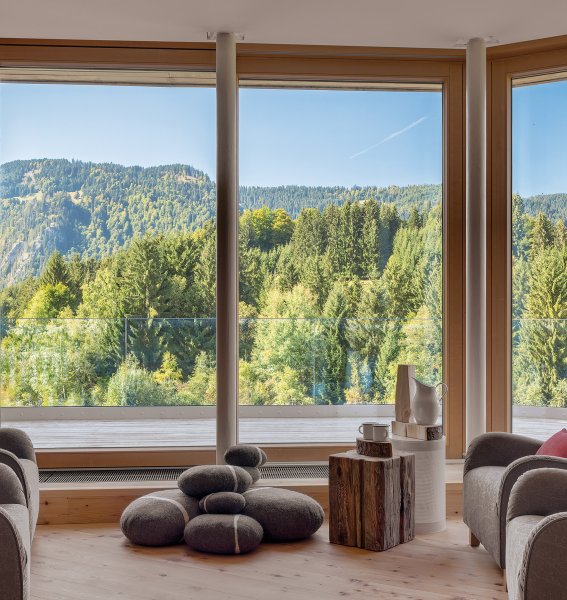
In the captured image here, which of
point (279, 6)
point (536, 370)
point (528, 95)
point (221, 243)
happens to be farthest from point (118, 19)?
point (536, 370)

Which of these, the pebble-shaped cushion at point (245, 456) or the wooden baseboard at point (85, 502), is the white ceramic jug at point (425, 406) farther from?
the wooden baseboard at point (85, 502)

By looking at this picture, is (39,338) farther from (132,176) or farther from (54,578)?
(54,578)

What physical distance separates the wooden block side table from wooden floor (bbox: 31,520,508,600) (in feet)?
0.20

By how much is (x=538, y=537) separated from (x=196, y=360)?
9.16ft

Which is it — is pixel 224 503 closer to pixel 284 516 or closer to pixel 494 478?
pixel 284 516

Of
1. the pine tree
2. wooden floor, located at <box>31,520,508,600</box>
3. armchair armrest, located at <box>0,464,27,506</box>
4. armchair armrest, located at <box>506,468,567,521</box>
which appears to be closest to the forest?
the pine tree

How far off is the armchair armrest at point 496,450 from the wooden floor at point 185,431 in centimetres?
120

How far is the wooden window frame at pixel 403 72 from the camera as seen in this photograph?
4.52 metres

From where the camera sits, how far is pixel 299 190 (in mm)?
4625

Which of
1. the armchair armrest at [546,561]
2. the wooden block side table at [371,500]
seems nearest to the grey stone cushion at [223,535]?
the wooden block side table at [371,500]

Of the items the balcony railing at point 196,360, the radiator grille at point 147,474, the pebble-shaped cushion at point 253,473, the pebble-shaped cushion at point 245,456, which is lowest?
the radiator grille at point 147,474

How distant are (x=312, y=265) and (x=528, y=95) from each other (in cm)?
168

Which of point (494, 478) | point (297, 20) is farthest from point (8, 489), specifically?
point (297, 20)

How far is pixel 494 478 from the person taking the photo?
10.2ft
